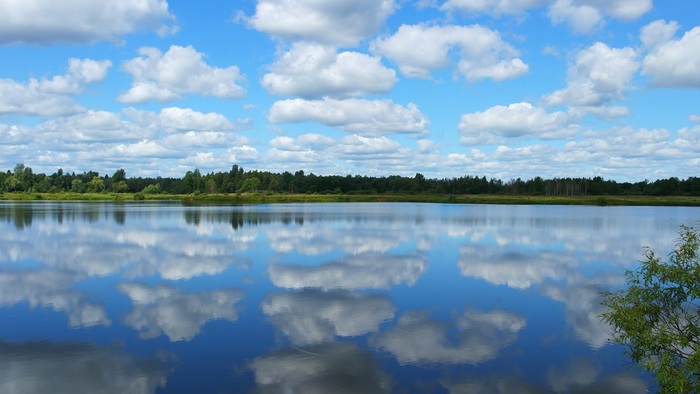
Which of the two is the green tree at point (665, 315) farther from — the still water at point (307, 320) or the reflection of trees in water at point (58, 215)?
the reflection of trees in water at point (58, 215)

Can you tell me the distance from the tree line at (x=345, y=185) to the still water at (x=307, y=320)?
15174 cm

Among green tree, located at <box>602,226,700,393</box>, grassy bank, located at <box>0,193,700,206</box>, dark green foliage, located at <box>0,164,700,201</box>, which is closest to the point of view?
green tree, located at <box>602,226,700,393</box>

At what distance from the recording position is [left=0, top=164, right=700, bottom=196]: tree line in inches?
6596

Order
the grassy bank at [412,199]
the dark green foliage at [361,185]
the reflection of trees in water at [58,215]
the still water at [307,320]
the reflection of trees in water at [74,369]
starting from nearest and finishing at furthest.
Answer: the reflection of trees in water at [74,369]
the still water at [307,320]
the reflection of trees in water at [58,215]
the grassy bank at [412,199]
the dark green foliage at [361,185]

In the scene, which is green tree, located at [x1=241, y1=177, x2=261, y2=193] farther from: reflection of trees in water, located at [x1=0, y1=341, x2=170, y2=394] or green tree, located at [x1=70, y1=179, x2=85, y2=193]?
reflection of trees in water, located at [x1=0, y1=341, x2=170, y2=394]

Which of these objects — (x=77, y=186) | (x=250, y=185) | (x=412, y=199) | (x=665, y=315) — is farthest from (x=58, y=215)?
(x=77, y=186)

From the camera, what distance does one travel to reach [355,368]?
1102 centimetres

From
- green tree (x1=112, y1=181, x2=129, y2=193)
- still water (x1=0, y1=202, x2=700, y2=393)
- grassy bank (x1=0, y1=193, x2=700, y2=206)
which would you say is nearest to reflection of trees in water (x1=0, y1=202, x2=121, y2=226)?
still water (x1=0, y1=202, x2=700, y2=393)

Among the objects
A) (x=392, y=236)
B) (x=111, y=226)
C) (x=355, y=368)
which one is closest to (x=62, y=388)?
(x=355, y=368)

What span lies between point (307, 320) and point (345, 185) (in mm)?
177252

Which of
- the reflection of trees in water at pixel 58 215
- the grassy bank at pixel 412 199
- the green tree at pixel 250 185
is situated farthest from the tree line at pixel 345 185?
the reflection of trees in water at pixel 58 215

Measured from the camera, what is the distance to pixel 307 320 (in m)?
14.7

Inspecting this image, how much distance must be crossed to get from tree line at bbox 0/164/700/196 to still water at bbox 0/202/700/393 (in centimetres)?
15174

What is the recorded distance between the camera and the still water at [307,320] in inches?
415
